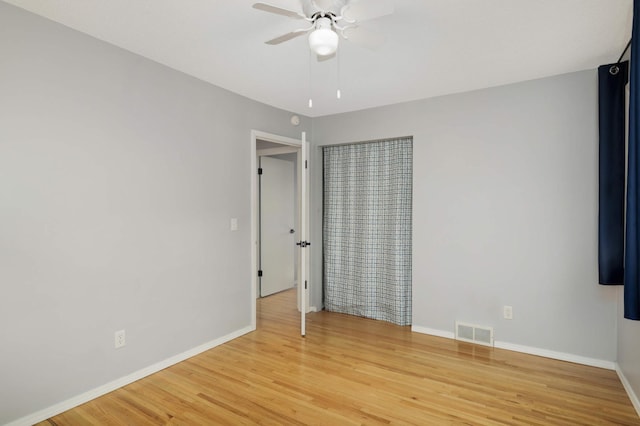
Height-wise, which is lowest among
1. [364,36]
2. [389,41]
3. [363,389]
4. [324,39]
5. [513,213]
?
[363,389]

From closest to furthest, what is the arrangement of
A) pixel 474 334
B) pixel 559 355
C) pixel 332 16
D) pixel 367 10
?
1. pixel 367 10
2. pixel 332 16
3. pixel 559 355
4. pixel 474 334

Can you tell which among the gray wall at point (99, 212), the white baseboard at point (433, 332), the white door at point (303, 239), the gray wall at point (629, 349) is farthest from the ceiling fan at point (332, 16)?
the white baseboard at point (433, 332)

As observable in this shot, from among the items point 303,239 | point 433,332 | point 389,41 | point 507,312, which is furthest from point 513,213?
point 303,239

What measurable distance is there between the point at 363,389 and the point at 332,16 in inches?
98.4

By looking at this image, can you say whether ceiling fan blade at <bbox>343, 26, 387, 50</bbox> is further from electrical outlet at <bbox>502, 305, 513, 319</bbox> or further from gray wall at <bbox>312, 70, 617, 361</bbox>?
electrical outlet at <bbox>502, 305, 513, 319</bbox>

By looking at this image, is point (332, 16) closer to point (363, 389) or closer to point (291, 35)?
point (291, 35)

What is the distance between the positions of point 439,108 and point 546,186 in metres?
1.28

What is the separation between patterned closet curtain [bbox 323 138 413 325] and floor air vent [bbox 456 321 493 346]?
626 millimetres

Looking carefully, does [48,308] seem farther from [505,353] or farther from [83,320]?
[505,353]

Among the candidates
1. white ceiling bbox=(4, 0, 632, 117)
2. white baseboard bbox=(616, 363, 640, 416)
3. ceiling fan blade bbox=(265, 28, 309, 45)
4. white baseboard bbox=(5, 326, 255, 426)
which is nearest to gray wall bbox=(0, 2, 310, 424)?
white baseboard bbox=(5, 326, 255, 426)

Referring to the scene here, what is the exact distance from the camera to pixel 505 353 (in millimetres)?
3131

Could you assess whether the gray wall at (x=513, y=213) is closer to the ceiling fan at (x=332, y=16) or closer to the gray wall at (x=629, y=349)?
the gray wall at (x=629, y=349)

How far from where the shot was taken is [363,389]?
8.21 feet

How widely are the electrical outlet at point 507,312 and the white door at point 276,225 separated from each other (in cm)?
323
